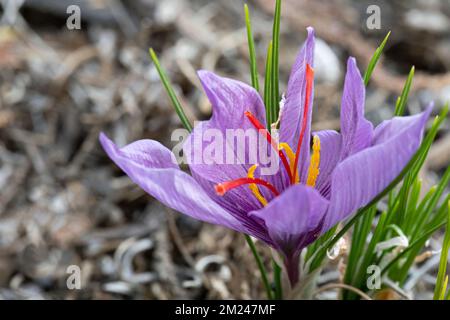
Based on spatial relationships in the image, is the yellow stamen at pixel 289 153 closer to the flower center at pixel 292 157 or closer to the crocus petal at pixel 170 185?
the flower center at pixel 292 157

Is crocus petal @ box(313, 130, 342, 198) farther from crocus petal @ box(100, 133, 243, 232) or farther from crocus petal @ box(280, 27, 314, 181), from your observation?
crocus petal @ box(100, 133, 243, 232)

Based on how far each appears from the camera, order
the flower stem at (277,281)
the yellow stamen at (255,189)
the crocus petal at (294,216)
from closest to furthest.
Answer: the crocus petal at (294,216) → the yellow stamen at (255,189) → the flower stem at (277,281)

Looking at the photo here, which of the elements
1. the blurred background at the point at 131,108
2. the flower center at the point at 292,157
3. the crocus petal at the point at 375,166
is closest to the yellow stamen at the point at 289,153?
the flower center at the point at 292,157

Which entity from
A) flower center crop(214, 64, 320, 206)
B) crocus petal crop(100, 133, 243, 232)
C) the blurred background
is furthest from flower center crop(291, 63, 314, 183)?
the blurred background

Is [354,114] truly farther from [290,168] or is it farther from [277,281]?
[277,281]

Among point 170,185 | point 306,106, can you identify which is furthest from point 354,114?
point 170,185
